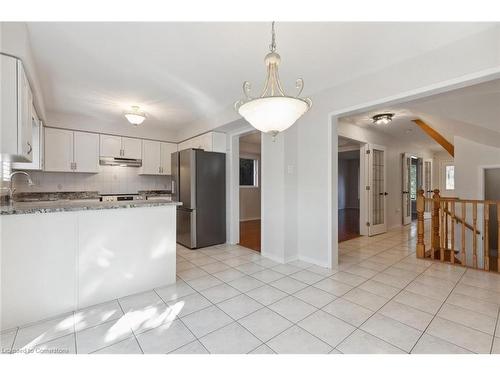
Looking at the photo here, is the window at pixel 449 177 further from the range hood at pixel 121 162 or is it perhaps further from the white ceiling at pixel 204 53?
the range hood at pixel 121 162

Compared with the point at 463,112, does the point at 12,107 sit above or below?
below

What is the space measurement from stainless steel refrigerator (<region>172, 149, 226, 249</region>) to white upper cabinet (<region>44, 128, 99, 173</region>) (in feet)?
5.24

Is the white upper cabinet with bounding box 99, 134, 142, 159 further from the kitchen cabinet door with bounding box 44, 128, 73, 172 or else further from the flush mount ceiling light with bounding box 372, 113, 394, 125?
the flush mount ceiling light with bounding box 372, 113, 394, 125

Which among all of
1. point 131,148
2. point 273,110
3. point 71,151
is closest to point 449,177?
point 273,110

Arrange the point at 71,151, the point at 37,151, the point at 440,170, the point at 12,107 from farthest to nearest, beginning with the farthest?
1. the point at 440,170
2. the point at 71,151
3. the point at 37,151
4. the point at 12,107

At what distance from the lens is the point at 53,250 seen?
6.11ft

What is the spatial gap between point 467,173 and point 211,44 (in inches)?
201

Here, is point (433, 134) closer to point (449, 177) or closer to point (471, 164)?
point (471, 164)

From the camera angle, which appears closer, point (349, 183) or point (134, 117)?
point (134, 117)

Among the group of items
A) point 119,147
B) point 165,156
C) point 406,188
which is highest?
point 119,147

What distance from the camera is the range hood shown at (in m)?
4.40

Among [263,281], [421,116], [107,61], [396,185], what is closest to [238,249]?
[263,281]

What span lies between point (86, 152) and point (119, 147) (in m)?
0.57

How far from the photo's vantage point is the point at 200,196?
3867 mm
